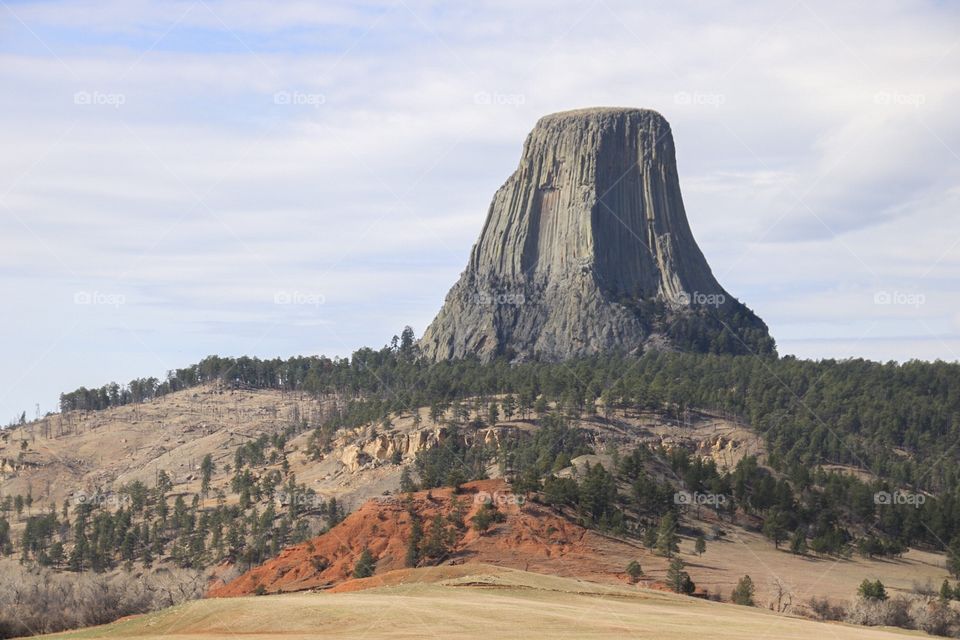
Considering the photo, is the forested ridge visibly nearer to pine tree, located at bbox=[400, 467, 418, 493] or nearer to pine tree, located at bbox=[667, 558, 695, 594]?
pine tree, located at bbox=[400, 467, 418, 493]

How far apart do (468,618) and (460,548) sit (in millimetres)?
35672

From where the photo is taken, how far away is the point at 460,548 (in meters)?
106

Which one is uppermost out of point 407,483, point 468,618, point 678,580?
point 407,483

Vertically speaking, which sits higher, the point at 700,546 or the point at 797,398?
the point at 797,398

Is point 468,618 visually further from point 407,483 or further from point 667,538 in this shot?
point 407,483

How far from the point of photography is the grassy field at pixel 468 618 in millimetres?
67812

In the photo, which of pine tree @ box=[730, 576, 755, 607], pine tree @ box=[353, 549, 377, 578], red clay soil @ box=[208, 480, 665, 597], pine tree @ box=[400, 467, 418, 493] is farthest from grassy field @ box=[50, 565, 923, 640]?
pine tree @ box=[400, 467, 418, 493]

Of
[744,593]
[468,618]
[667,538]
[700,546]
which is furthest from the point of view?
[700,546]

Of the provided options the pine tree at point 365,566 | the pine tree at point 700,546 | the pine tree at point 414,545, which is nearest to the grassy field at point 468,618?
the pine tree at point 365,566

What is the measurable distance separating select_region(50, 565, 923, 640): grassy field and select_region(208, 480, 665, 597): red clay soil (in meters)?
16.5

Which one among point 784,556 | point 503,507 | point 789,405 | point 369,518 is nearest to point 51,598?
point 369,518

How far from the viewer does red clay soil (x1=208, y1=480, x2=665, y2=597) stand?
104 meters

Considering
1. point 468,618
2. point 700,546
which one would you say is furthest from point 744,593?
point 468,618

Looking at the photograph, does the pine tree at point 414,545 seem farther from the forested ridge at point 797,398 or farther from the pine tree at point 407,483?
the forested ridge at point 797,398
